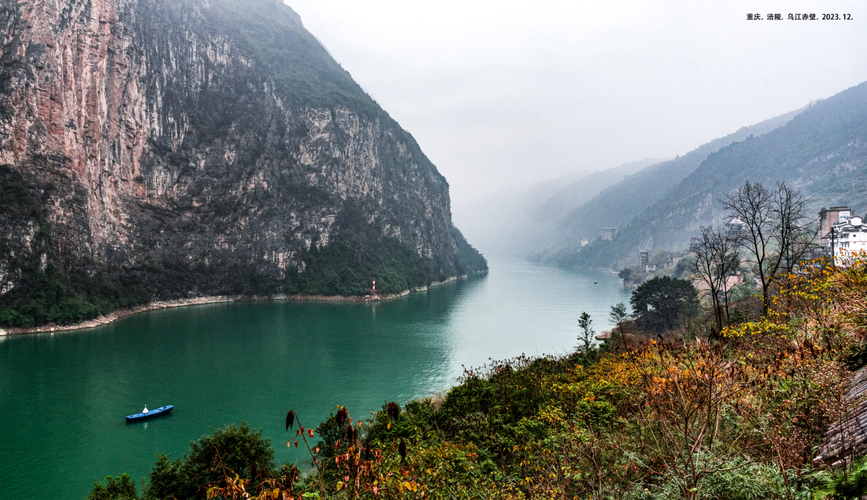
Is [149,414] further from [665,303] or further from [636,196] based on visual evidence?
[636,196]

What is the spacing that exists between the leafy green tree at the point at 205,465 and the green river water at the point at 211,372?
5.07 m

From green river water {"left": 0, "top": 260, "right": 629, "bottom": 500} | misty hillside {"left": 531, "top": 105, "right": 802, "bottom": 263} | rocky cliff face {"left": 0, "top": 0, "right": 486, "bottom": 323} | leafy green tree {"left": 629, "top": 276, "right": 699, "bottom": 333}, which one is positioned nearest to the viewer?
green river water {"left": 0, "top": 260, "right": 629, "bottom": 500}

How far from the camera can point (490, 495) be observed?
423 centimetres

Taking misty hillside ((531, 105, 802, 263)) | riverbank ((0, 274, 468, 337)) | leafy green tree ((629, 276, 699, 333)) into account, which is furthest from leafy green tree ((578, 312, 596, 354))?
misty hillside ((531, 105, 802, 263))

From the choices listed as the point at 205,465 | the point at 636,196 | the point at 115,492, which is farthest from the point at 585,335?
the point at 636,196

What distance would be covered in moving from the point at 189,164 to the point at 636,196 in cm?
17022

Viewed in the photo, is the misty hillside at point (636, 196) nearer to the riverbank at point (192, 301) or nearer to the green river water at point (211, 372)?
the riverbank at point (192, 301)

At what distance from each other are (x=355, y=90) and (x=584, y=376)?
328 feet

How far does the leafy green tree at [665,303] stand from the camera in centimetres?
3117

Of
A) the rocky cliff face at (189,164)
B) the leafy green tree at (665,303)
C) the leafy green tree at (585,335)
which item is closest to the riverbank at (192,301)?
the rocky cliff face at (189,164)

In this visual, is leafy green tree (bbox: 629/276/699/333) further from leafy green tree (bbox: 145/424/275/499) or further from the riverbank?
the riverbank

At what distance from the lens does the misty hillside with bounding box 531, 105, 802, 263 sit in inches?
6811

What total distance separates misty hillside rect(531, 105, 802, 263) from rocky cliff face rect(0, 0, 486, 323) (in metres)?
93.4

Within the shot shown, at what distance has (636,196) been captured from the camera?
183250 mm
